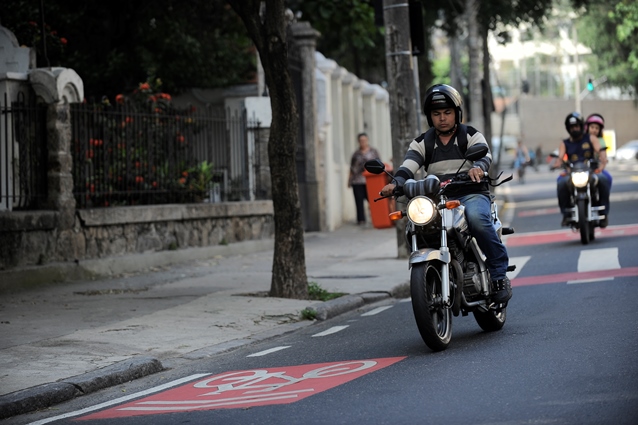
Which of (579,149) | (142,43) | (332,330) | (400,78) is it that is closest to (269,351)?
(332,330)

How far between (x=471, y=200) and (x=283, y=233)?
394 cm

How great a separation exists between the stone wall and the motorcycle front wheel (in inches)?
265

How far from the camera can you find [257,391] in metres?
7.48

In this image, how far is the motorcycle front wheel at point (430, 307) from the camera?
26.9ft

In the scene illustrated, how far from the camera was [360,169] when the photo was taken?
2514 cm

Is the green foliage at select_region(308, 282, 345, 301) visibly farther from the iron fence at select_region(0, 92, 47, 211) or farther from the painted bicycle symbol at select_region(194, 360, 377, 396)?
the painted bicycle symbol at select_region(194, 360, 377, 396)

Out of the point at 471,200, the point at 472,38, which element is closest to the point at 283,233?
the point at 471,200

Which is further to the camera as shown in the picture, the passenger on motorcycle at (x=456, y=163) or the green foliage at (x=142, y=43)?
the green foliage at (x=142, y=43)

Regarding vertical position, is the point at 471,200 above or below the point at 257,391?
above

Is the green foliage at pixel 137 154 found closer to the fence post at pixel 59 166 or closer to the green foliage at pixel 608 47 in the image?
the fence post at pixel 59 166

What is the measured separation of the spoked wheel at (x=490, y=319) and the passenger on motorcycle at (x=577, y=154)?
800 cm

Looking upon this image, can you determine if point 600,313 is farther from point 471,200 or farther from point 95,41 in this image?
point 95,41

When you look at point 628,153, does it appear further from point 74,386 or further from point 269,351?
point 74,386

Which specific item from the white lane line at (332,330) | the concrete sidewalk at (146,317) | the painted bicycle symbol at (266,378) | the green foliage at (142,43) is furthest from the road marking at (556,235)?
the painted bicycle symbol at (266,378)
